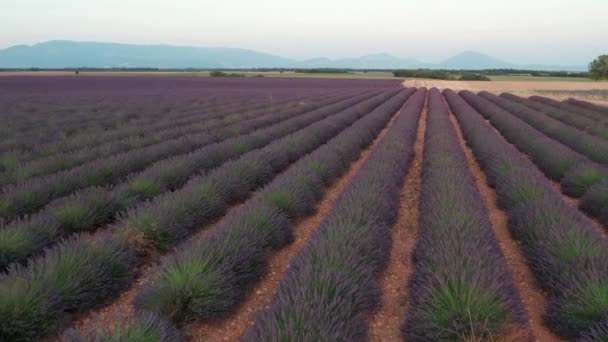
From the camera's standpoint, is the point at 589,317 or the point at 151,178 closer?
the point at 589,317

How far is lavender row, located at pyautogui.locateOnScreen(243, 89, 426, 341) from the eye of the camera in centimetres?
211

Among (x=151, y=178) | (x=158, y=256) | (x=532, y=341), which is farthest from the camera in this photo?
(x=151, y=178)

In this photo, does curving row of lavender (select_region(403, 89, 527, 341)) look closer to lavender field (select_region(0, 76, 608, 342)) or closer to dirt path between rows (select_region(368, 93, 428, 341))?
lavender field (select_region(0, 76, 608, 342))

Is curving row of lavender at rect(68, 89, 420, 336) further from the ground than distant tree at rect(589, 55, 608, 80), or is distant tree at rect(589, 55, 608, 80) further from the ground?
distant tree at rect(589, 55, 608, 80)

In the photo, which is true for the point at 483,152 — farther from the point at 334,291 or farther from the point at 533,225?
the point at 334,291

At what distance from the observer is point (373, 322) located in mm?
2779

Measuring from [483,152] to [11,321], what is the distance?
7.79m

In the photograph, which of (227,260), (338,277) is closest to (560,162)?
(338,277)

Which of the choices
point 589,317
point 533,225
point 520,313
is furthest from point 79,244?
point 533,225

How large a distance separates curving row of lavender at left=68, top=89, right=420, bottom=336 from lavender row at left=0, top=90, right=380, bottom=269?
1416 mm

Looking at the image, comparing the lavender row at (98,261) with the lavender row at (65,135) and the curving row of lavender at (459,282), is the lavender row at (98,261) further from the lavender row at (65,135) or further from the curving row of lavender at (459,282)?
the lavender row at (65,135)

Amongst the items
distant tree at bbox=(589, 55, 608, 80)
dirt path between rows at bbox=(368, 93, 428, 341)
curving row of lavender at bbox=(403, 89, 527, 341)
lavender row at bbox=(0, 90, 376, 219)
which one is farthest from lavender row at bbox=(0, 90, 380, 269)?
distant tree at bbox=(589, 55, 608, 80)

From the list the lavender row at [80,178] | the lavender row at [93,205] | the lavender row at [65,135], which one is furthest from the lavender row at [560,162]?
the lavender row at [65,135]

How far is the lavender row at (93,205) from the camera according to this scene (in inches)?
134
